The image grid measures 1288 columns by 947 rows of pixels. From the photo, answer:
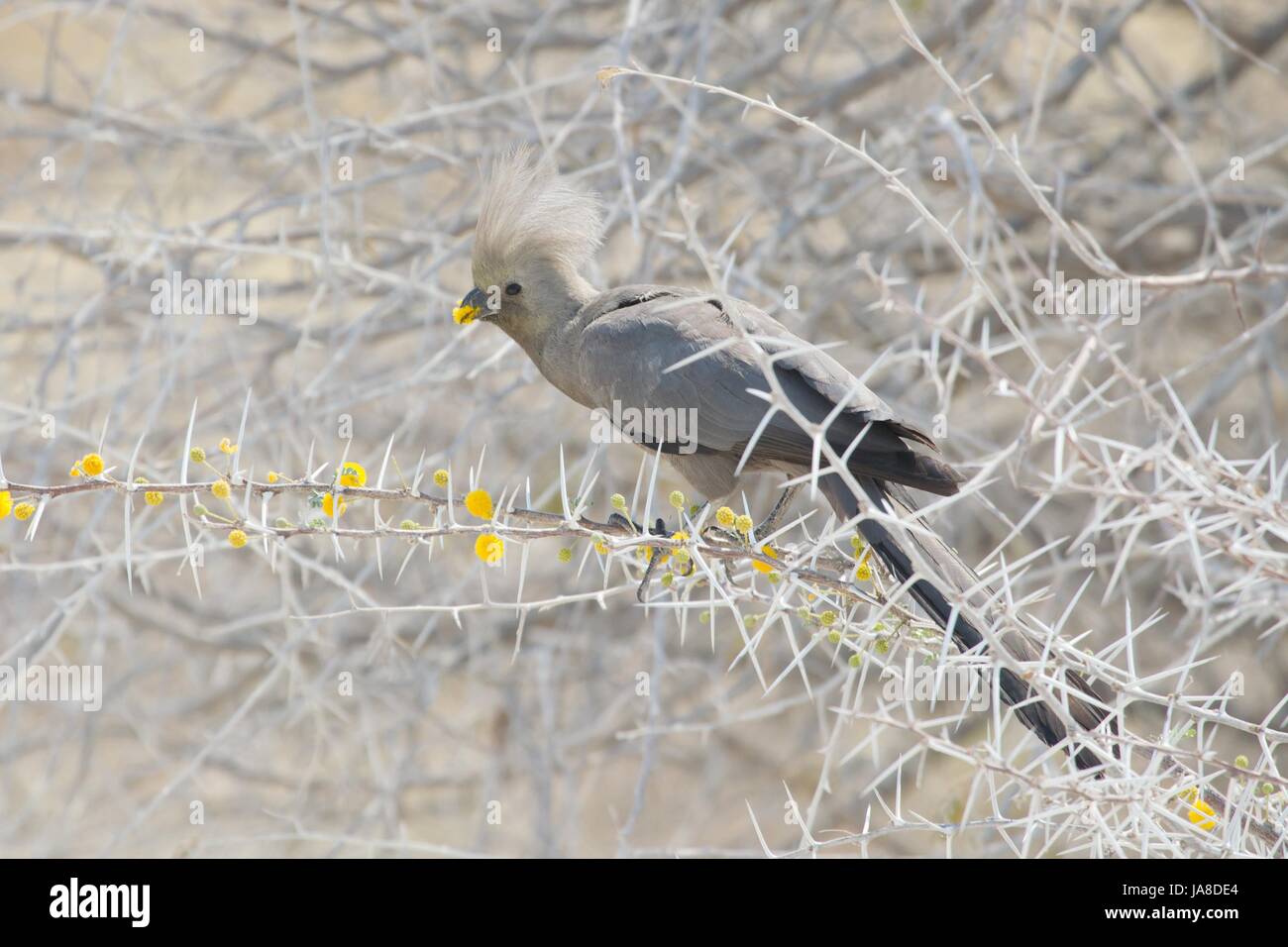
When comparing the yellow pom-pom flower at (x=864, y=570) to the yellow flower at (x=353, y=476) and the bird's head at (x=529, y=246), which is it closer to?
the yellow flower at (x=353, y=476)

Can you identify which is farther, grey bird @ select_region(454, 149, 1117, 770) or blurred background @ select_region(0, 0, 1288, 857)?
blurred background @ select_region(0, 0, 1288, 857)

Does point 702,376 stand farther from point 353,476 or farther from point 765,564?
point 353,476

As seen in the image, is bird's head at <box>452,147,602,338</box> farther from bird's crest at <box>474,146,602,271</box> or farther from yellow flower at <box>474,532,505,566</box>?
yellow flower at <box>474,532,505,566</box>

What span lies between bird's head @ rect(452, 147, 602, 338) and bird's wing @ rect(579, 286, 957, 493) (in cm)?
19

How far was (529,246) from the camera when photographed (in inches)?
156

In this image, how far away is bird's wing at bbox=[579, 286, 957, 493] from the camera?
10.1 feet

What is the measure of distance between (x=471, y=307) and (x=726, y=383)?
86cm

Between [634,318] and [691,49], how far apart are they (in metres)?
1.52

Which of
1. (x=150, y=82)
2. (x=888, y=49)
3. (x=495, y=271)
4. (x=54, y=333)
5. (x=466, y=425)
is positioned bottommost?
(x=466, y=425)

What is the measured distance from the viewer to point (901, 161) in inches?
179

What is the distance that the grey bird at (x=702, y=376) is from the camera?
8.98 feet

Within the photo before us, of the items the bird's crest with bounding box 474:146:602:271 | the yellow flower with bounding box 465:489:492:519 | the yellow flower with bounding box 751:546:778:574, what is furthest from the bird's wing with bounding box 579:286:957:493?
the yellow flower with bounding box 465:489:492:519

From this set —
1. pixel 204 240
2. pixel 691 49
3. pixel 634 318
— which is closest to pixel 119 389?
pixel 204 240

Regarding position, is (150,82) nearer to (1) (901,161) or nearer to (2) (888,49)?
(2) (888,49)
